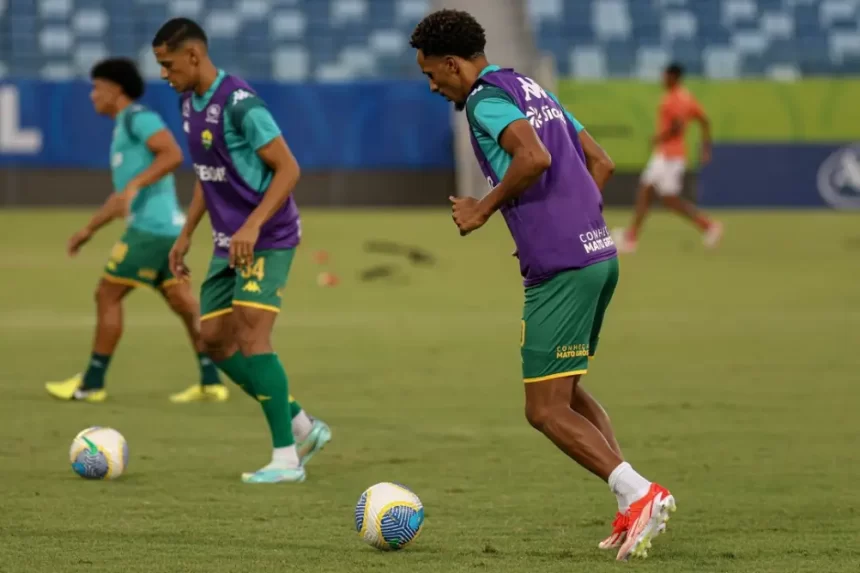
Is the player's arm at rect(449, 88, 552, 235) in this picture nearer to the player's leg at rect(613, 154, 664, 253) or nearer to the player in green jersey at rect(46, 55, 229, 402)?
the player in green jersey at rect(46, 55, 229, 402)

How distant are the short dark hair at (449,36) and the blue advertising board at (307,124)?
852 inches

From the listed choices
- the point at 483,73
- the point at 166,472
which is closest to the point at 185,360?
the point at 166,472

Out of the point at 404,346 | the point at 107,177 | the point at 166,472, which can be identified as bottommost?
the point at 107,177

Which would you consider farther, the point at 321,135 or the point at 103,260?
the point at 321,135

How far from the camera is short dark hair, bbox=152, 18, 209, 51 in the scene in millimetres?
7469

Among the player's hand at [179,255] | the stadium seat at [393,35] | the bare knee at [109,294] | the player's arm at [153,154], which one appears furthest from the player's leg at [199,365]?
the stadium seat at [393,35]

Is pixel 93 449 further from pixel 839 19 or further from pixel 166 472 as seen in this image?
pixel 839 19

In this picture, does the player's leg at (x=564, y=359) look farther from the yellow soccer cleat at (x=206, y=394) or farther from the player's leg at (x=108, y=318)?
the player's leg at (x=108, y=318)

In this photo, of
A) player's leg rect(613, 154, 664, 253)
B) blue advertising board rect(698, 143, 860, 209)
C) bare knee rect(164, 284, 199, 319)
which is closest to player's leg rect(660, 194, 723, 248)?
player's leg rect(613, 154, 664, 253)

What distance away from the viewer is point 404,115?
28.6 metres

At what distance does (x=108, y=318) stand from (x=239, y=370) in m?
2.63

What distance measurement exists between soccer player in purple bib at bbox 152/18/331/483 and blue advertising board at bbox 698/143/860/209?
872 inches

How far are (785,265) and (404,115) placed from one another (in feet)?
34.6

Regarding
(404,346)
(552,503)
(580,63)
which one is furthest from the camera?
(580,63)
